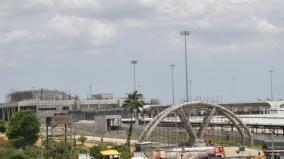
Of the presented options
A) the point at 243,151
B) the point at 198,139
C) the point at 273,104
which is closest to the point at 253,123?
the point at 198,139

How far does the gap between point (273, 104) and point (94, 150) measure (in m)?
128

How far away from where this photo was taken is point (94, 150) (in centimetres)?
7938

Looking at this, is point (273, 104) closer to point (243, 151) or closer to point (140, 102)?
point (140, 102)

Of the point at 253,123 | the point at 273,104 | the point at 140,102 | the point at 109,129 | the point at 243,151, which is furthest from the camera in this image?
the point at 273,104

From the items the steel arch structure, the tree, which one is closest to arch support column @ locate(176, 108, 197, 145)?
the steel arch structure

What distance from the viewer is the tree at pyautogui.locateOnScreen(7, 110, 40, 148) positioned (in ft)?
356

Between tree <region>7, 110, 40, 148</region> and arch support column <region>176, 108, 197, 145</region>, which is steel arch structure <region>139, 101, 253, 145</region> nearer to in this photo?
arch support column <region>176, 108, 197, 145</region>

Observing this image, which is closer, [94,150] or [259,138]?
[94,150]

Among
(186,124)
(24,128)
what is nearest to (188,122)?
(186,124)

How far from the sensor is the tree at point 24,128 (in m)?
109

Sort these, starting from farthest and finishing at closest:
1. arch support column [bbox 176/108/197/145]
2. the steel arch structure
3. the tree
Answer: the tree, arch support column [bbox 176/108/197/145], the steel arch structure

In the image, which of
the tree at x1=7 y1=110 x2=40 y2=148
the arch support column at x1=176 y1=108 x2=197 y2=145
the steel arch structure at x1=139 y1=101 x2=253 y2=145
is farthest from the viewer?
the tree at x1=7 y1=110 x2=40 y2=148

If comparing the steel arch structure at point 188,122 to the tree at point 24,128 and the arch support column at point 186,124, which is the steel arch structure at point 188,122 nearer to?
the arch support column at point 186,124

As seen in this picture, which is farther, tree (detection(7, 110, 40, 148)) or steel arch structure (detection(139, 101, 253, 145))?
tree (detection(7, 110, 40, 148))
